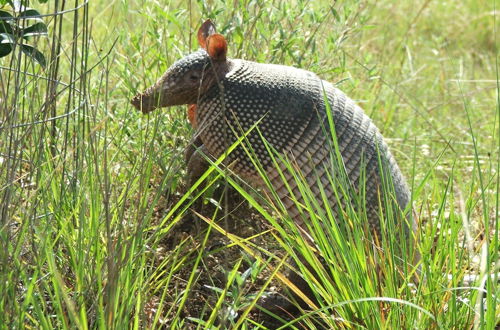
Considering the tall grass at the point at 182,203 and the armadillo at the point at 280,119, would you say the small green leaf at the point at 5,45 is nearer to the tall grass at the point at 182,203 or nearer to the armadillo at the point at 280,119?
the tall grass at the point at 182,203

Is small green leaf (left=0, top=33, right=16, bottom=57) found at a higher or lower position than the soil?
higher

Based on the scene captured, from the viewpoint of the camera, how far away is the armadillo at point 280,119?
3.40 meters

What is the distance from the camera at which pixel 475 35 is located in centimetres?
859

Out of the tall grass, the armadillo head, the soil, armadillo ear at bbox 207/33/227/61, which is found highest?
armadillo ear at bbox 207/33/227/61

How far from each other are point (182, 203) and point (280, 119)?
96cm

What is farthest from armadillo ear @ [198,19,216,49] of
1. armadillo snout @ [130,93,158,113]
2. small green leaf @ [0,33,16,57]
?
small green leaf @ [0,33,16,57]

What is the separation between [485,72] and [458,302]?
208 inches

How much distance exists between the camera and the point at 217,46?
3520 mm

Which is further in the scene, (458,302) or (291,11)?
(291,11)

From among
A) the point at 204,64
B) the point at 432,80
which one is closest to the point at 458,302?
the point at 204,64

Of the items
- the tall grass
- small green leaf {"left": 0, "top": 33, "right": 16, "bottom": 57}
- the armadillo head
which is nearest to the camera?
the tall grass

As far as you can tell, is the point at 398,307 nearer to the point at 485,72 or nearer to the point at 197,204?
the point at 197,204

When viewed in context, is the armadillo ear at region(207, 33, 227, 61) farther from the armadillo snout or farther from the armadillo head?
the armadillo snout

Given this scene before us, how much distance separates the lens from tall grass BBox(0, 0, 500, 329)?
2477mm
